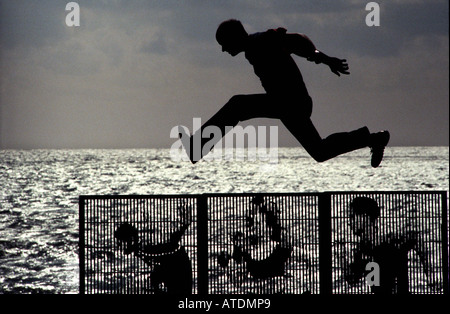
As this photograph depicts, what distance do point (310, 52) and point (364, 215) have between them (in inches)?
120

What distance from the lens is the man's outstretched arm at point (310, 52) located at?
6.69 meters

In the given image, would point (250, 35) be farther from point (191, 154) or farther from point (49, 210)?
point (49, 210)

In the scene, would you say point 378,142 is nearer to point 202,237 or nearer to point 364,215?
point 364,215

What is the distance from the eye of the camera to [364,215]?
8750 millimetres

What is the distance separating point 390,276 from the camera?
8.69 metres

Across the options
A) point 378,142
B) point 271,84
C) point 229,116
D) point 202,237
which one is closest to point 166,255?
point 202,237

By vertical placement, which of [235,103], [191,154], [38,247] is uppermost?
[235,103]

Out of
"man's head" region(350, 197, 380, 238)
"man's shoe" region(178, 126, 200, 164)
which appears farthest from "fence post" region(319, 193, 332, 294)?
"man's shoe" region(178, 126, 200, 164)

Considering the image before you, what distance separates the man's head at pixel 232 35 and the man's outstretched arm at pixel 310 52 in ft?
1.66

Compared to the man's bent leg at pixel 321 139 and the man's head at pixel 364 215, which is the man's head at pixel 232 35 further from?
the man's head at pixel 364 215

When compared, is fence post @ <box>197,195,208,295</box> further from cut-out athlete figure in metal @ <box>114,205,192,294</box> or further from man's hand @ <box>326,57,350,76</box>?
man's hand @ <box>326,57,350,76</box>

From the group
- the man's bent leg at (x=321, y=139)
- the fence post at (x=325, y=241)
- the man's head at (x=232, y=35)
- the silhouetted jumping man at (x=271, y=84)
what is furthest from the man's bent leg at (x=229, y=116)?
the fence post at (x=325, y=241)

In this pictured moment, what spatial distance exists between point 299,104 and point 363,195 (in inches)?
98.5
